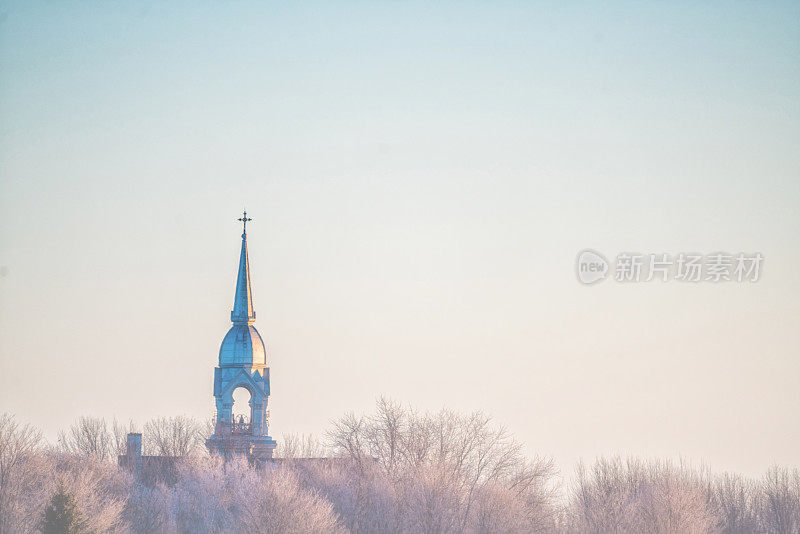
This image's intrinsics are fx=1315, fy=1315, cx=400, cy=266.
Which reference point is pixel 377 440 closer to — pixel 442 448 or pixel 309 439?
pixel 442 448

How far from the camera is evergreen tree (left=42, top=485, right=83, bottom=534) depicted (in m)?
56.5

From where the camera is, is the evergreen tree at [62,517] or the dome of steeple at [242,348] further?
the dome of steeple at [242,348]

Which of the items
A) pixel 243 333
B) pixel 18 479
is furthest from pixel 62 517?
pixel 243 333

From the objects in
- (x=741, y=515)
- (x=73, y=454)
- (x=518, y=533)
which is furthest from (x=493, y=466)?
(x=73, y=454)

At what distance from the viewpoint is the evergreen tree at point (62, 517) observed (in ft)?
185

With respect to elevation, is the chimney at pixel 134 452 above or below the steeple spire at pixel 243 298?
below

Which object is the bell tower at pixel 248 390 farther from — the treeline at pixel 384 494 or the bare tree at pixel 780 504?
the bare tree at pixel 780 504

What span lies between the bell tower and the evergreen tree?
29.1 meters

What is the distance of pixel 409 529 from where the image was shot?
69.9m

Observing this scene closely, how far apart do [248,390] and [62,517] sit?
3121 cm

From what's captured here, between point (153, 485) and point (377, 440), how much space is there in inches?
587

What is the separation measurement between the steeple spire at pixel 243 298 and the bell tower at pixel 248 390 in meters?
1.15

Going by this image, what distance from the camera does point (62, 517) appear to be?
56.7 metres

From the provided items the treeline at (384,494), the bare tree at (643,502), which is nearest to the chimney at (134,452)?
the treeline at (384,494)
